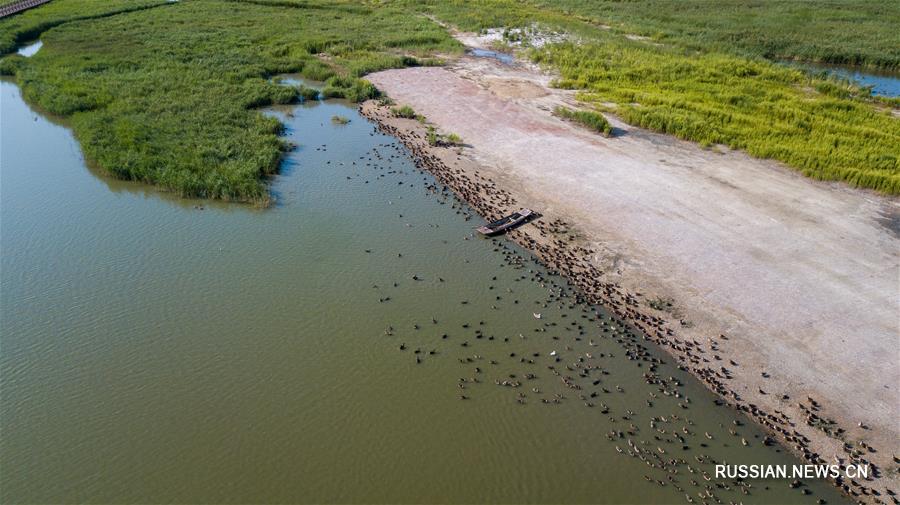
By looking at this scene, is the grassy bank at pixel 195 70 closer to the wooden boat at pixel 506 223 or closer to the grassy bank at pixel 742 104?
the wooden boat at pixel 506 223

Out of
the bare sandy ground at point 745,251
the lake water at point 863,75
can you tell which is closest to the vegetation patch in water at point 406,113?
the bare sandy ground at point 745,251

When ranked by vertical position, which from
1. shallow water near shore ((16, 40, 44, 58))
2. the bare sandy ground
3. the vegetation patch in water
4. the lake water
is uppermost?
shallow water near shore ((16, 40, 44, 58))

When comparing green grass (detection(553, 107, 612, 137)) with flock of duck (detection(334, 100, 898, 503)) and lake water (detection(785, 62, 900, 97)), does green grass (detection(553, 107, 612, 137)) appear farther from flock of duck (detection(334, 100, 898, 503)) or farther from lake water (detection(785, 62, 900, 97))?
lake water (detection(785, 62, 900, 97))

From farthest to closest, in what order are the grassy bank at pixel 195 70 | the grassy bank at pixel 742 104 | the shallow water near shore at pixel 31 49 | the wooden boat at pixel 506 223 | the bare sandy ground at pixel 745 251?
the shallow water near shore at pixel 31 49
the grassy bank at pixel 742 104
the grassy bank at pixel 195 70
the wooden boat at pixel 506 223
the bare sandy ground at pixel 745 251

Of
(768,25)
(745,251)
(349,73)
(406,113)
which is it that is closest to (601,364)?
(745,251)

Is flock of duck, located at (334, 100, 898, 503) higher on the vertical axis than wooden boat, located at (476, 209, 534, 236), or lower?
lower

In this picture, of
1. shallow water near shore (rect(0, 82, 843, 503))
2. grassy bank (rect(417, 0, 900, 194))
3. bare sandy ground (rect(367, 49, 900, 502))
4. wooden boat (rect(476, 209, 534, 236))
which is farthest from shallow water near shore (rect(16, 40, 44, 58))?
wooden boat (rect(476, 209, 534, 236))
